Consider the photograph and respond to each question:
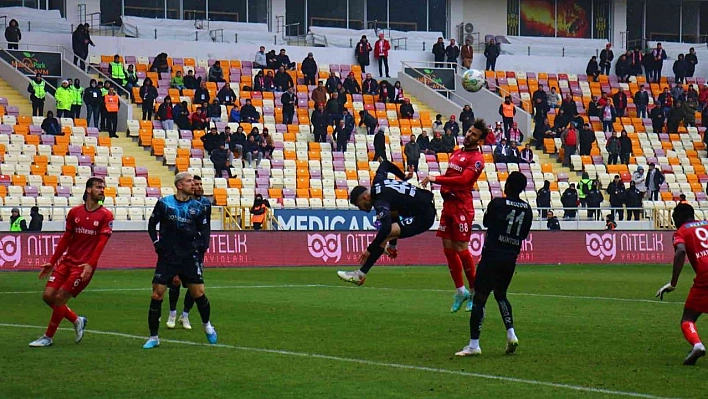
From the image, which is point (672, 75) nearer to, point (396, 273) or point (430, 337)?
point (396, 273)

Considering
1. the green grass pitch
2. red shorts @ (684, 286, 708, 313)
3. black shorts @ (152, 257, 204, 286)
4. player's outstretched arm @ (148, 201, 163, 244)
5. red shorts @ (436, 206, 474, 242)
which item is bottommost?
the green grass pitch

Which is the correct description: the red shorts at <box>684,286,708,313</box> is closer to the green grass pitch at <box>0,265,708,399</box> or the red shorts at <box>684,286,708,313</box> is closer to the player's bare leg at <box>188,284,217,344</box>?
the green grass pitch at <box>0,265,708,399</box>

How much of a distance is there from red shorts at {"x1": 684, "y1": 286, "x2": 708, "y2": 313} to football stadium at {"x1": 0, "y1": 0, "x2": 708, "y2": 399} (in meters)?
0.02

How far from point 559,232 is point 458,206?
18914 millimetres

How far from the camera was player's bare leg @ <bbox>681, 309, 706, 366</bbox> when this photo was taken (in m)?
11.7

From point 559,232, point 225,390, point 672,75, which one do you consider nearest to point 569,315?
point 225,390

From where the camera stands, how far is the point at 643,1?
59750mm

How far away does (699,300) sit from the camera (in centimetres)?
1189

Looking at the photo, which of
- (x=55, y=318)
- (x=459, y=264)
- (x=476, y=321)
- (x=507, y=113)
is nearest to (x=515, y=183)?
(x=476, y=321)

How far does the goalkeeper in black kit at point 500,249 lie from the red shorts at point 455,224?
3974 millimetres

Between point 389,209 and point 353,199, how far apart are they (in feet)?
1.49

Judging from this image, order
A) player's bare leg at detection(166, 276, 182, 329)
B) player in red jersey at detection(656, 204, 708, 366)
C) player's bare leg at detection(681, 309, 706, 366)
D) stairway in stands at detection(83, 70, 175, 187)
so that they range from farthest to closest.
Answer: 1. stairway in stands at detection(83, 70, 175, 187)
2. player's bare leg at detection(166, 276, 182, 329)
3. player in red jersey at detection(656, 204, 708, 366)
4. player's bare leg at detection(681, 309, 706, 366)

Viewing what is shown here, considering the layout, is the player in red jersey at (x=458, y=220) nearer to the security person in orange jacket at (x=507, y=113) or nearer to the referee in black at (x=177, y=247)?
the referee in black at (x=177, y=247)

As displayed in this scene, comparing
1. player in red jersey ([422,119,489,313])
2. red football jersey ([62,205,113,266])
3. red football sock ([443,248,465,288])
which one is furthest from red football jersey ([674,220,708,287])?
red football jersey ([62,205,113,266])
